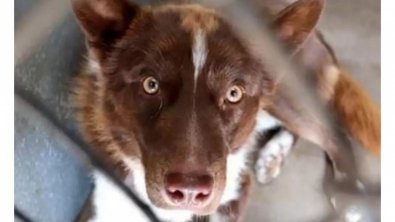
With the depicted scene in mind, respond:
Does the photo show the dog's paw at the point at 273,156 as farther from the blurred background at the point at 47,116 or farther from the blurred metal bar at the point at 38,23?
the blurred metal bar at the point at 38,23

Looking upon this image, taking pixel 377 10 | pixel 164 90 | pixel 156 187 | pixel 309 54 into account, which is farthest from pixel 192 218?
pixel 377 10

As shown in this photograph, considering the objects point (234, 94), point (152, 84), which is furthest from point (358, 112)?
point (152, 84)

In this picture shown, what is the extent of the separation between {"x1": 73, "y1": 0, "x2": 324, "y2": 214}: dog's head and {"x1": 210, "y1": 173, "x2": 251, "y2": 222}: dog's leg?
2 centimetres

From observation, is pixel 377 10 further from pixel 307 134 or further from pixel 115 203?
pixel 115 203

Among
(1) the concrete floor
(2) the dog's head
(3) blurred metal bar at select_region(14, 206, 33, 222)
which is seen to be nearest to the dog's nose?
(2) the dog's head

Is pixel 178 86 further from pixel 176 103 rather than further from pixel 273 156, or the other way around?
pixel 273 156

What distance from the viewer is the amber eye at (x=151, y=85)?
37.0 inches

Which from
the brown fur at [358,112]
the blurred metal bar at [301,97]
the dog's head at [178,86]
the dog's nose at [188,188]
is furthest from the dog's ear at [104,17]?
the brown fur at [358,112]

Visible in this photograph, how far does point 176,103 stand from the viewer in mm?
930

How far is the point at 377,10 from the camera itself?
104 centimetres

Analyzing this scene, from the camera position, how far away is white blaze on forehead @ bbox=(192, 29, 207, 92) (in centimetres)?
93

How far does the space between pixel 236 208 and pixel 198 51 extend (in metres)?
0.25

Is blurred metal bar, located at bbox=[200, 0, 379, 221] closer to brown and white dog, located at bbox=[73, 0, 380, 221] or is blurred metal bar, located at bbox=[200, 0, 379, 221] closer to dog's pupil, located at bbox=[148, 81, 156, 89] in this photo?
brown and white dog, located at bbox=[73, 0, 380, 221]
